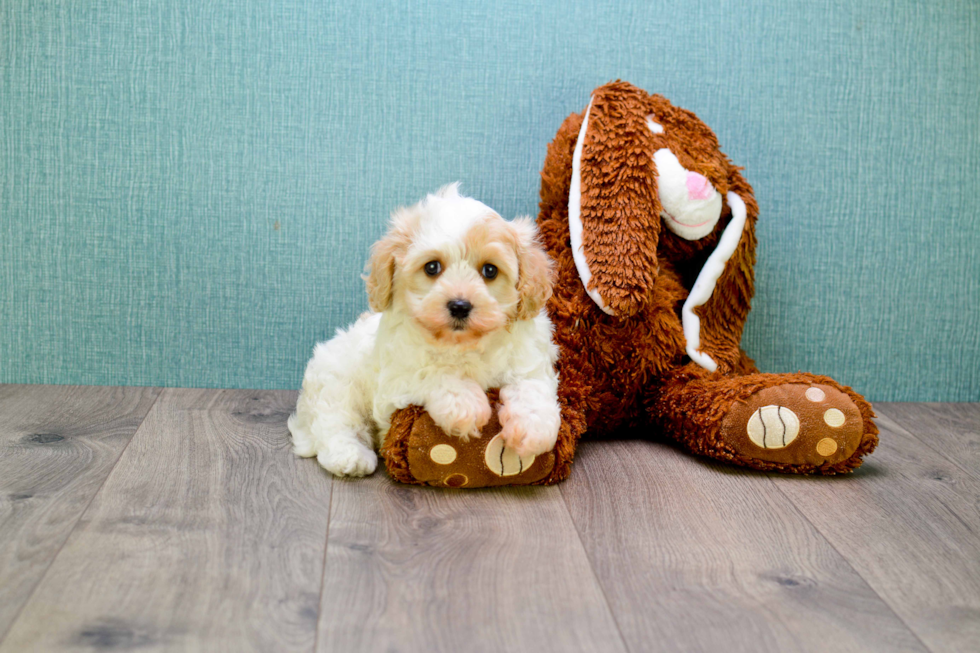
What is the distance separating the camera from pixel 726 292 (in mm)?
1937

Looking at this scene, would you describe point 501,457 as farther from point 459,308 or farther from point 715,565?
point 715,565

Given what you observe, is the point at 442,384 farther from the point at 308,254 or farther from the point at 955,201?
the point at 955,201

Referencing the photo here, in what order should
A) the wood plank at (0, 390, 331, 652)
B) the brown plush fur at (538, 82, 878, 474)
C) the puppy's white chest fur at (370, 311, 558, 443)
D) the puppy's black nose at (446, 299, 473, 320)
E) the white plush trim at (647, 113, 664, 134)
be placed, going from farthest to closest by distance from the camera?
the white plush trim at (647, 113, 664, 134) < the brown plush fur at (538, 82, 878, 474) < the puppy's white chest fur at (370, 311, 558, 443) < the puppy's black nose at (446, 299, 473, 320) < the wood plank at (0, 390, 331, 652)

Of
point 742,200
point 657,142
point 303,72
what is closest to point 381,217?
point 303,72

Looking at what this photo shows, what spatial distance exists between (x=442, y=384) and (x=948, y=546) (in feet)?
3.02

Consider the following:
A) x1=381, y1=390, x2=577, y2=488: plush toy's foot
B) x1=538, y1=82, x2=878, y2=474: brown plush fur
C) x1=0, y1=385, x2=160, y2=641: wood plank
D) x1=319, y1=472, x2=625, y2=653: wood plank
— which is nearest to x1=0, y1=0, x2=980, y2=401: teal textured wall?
x1=0, y1=385, x2=160, y2=641: wood plank

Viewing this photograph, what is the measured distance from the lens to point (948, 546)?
4.66ft

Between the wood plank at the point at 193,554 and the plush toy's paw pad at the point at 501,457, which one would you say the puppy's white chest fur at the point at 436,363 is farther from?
the wood plank at the point at 193,554

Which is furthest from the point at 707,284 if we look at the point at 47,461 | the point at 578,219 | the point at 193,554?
the point at 47,461

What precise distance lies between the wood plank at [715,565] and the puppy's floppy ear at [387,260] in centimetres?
51

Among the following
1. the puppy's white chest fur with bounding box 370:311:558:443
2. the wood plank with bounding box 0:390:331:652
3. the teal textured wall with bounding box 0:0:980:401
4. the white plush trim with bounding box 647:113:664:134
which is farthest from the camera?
the teal textured wall with bounding box 0:0:980:401

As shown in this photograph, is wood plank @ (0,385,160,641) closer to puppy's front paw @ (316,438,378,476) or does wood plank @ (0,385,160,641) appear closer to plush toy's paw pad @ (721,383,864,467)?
puppy's front paw @ (316,438,378,476)

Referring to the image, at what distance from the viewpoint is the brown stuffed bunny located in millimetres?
1661

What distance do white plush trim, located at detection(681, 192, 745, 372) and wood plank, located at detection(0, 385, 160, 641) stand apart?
1.25 m
